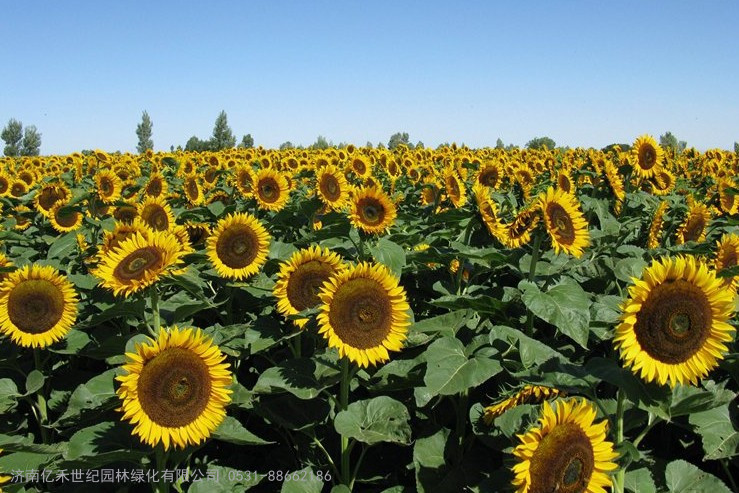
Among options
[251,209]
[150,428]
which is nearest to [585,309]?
[150,428]

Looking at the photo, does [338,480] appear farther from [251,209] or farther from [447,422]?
[251,209]

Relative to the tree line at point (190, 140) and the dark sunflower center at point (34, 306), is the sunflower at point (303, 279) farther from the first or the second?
the tree line at point (190, 140)

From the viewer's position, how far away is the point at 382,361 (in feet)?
10.1

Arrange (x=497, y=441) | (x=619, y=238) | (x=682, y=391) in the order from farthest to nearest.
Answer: (x=619, y=238)
(x=497, y=441)
(x=682, y=391)

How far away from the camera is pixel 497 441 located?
2.74m

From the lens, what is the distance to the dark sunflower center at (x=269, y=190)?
624 centimetres

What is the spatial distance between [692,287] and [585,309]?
25.4 inches

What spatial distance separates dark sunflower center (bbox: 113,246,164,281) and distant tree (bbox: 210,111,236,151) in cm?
3418

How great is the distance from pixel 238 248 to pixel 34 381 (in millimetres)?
1459

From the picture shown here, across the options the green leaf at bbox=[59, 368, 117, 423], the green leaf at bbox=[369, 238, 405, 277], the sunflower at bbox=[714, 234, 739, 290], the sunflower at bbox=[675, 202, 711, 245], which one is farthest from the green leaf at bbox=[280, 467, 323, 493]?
the sunflower at bbox=[675, 202, 711, 245]

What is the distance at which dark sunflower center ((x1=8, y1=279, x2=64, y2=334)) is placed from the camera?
359 centimetres

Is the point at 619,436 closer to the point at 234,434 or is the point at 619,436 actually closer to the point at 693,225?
the point at 234,434

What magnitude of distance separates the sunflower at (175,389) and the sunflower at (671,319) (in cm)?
178

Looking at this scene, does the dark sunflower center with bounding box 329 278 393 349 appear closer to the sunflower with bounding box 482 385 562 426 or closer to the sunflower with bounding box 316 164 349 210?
the sunflower with bounding box 482 385 562 426
